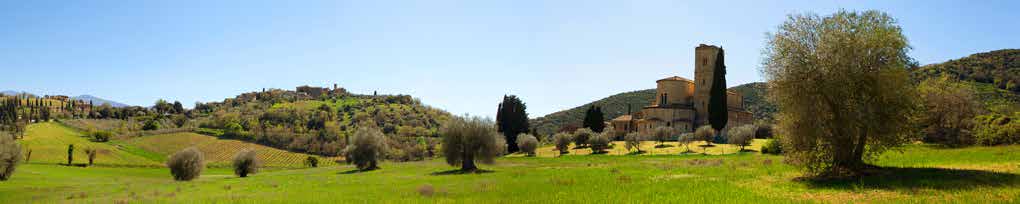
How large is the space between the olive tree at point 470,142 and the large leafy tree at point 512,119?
133ft

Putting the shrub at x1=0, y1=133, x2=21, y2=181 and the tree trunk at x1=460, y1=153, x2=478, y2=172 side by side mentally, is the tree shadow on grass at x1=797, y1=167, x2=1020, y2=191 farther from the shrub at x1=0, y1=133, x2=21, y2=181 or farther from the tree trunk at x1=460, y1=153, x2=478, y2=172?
the shrub at x1=0, y1=133, x2=21, y2=181

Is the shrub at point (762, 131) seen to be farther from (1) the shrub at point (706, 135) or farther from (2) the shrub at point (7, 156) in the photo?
(2) the shrub at point (7, 156)

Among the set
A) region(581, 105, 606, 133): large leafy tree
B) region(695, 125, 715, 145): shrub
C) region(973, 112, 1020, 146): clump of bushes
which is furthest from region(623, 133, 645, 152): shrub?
region(973, 112, 1020, 146): clump of bushes

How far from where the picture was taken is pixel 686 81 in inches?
3784

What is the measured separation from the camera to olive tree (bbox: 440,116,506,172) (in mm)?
45875

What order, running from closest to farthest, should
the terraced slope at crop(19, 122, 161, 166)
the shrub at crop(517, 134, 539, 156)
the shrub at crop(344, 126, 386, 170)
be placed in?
the shrub at crop(344, 126, 386, 170) < the shrub at crop(517, 134, 539, 156) < the terraced slope at crop(19, 122, 161, 166)

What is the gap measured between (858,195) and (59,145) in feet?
424

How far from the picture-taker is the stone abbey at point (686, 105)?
8962cm

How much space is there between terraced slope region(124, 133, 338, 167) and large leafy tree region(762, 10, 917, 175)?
351 ft

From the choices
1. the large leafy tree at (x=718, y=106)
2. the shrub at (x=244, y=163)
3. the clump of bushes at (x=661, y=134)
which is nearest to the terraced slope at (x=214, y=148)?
the shrub at (x=244, y=163)

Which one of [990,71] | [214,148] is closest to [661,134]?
[990,71]

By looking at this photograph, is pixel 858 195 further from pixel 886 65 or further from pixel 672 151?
pixel 672 151

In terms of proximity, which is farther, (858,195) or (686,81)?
(686,81)

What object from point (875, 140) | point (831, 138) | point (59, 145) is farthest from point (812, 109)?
point (59, 145)
